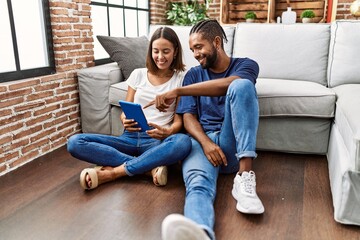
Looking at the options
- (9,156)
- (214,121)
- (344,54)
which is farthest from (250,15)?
(9,156)

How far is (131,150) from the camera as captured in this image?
1830 millimetres

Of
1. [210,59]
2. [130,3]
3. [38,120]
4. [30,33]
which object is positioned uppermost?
[130,3]

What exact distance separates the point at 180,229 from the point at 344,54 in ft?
6.28

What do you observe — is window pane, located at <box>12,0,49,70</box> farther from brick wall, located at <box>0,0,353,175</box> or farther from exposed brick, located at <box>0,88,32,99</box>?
exposed brick, located at <box>0,88,32,99</box>

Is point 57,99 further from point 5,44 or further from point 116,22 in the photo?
point 116,22

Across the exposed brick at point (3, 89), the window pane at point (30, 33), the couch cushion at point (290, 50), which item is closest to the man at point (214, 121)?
the couch cushion at point (290, 50)

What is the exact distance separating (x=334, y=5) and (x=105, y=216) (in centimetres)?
395

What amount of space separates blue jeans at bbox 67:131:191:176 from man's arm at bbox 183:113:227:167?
0.06 meters

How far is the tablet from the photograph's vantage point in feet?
5.19

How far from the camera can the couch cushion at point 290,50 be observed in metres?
2.42

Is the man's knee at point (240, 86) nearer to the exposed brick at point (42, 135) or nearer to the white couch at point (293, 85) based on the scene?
the white couch at point (293, 85)

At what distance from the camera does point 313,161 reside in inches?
82.0

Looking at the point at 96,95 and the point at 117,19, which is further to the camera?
the point at 117,19

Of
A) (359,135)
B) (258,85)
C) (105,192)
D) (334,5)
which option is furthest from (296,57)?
(334,5)
